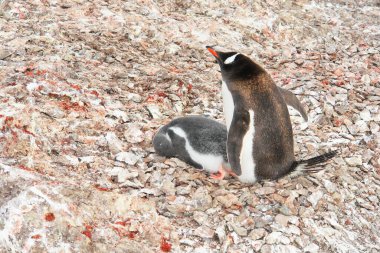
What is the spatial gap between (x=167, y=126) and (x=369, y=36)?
15.3 feet

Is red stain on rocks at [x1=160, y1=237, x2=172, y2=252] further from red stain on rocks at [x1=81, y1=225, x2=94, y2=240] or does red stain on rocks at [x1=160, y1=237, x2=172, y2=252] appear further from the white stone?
the white stone

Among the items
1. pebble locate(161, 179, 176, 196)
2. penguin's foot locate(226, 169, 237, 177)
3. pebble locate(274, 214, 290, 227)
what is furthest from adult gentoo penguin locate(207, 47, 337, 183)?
pebble locate(161, 179, 176, 196)

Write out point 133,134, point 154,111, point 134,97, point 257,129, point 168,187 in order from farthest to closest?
point 134,97, point 154,111, point 133,134, point 168,187, point 257,129

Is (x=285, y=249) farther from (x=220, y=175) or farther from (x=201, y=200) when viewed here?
Answer: (x=220, y=175)

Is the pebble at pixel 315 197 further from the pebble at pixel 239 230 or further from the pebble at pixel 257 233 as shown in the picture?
the pebble at pixel 239 230

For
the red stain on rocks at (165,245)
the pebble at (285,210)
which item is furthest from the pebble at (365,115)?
the red stain on rocks at (165,245)

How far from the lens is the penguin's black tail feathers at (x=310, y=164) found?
4.52 metres

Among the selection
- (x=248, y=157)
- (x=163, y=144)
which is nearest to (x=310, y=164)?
(x=248, y=157)

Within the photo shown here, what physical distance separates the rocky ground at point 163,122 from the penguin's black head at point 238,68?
40.9 inches

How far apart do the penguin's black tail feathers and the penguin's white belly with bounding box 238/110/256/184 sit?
0.40 m

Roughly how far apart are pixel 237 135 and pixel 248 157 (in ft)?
0.85

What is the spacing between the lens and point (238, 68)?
459cm

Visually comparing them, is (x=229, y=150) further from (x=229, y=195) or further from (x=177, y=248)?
(x=177, y=248)

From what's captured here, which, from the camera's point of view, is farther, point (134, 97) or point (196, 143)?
point (134, 97)
